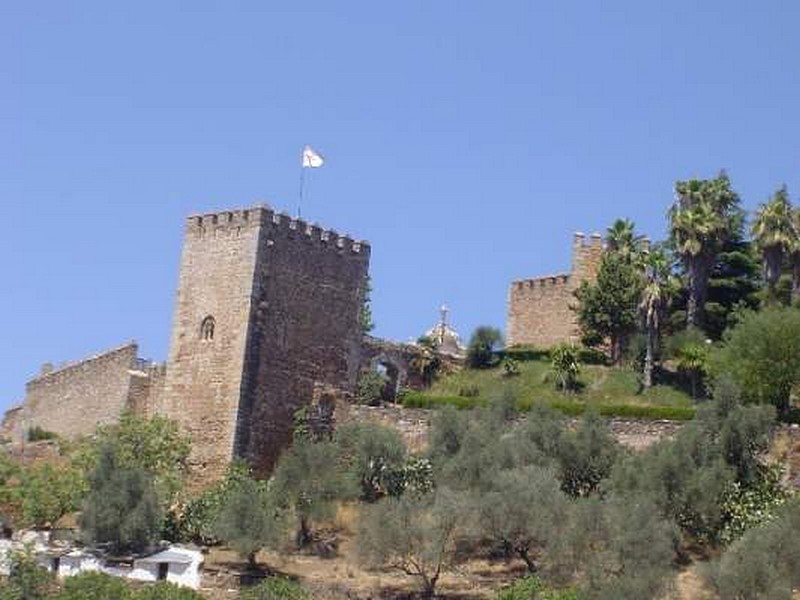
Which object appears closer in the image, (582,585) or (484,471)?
(582,585)

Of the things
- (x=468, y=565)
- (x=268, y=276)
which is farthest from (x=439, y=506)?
(x=268, y=276)

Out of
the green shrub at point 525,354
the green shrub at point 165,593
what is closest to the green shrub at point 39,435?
the green shrub at point 525,354

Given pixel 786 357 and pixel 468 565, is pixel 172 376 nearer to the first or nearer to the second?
pixel 468 565

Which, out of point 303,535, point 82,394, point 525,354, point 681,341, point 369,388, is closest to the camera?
point 303,535

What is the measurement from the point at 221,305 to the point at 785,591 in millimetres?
17434

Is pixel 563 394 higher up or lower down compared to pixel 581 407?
higher up

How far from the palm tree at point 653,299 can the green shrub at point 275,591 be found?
16.4m

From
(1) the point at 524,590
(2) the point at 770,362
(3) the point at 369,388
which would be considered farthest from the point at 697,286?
(1) the point at 524,590

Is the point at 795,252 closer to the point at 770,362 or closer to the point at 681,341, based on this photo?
the point at 681,341

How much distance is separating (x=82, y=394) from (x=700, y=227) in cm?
1903

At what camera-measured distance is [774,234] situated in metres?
50.0

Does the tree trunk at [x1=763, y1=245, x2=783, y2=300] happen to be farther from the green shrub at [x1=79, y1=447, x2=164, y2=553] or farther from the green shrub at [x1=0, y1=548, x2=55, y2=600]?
the green shrub at [x1=0, y1=548, x2=55, y2=600]

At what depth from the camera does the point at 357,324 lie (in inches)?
1806

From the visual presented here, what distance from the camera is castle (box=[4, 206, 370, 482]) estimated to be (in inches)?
1697
